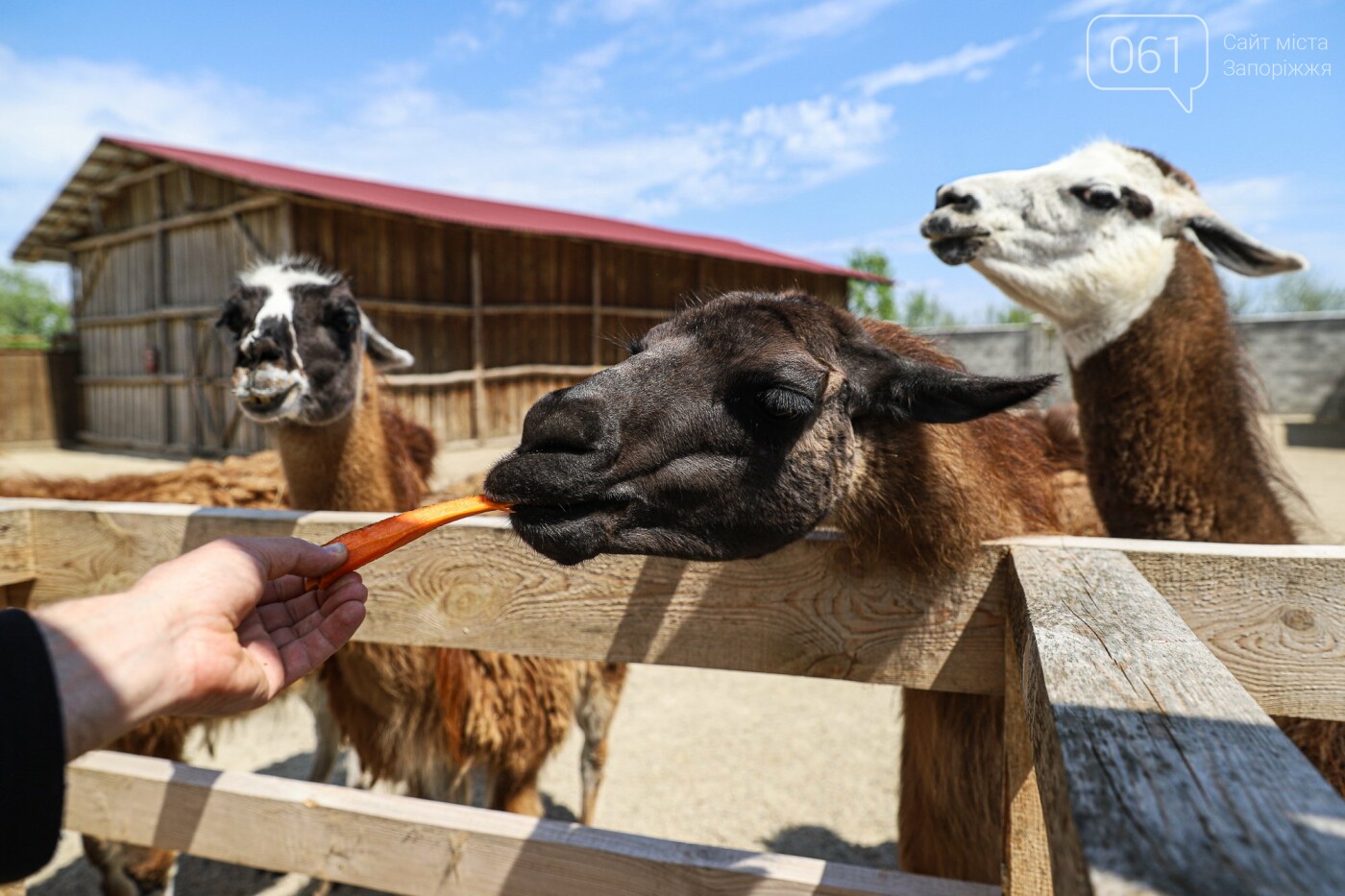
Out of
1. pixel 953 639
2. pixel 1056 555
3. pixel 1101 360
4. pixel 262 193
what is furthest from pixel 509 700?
pixel 262 193

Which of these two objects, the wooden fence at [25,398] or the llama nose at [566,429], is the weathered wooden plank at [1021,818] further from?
the wooden fence at [25,398]

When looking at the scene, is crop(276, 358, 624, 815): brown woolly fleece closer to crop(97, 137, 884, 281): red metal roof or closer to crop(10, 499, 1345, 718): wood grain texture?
crop(10, 499, 1345, 718): wood grain texture

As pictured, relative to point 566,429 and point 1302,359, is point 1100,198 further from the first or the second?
point 1302,359

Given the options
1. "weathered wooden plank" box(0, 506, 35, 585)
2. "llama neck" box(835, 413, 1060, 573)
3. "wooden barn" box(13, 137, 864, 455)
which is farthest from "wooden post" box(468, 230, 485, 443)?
"llama neck" box(835, 413, 1060, 573)

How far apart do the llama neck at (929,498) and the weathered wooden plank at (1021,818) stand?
263 millimetres

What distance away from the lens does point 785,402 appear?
1.61 metres

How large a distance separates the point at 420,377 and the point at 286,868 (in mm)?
12327

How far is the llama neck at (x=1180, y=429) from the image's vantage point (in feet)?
8.29

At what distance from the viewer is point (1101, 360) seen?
9.28 feet

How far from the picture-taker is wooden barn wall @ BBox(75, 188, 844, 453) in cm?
1343

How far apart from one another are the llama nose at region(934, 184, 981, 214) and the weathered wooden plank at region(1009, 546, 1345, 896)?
219 centimetres

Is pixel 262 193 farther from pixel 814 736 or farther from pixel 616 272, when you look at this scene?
pixel 814 736

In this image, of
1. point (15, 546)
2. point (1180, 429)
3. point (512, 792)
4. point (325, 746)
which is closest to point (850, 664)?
point (1180, 429)

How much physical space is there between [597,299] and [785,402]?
15171mm
